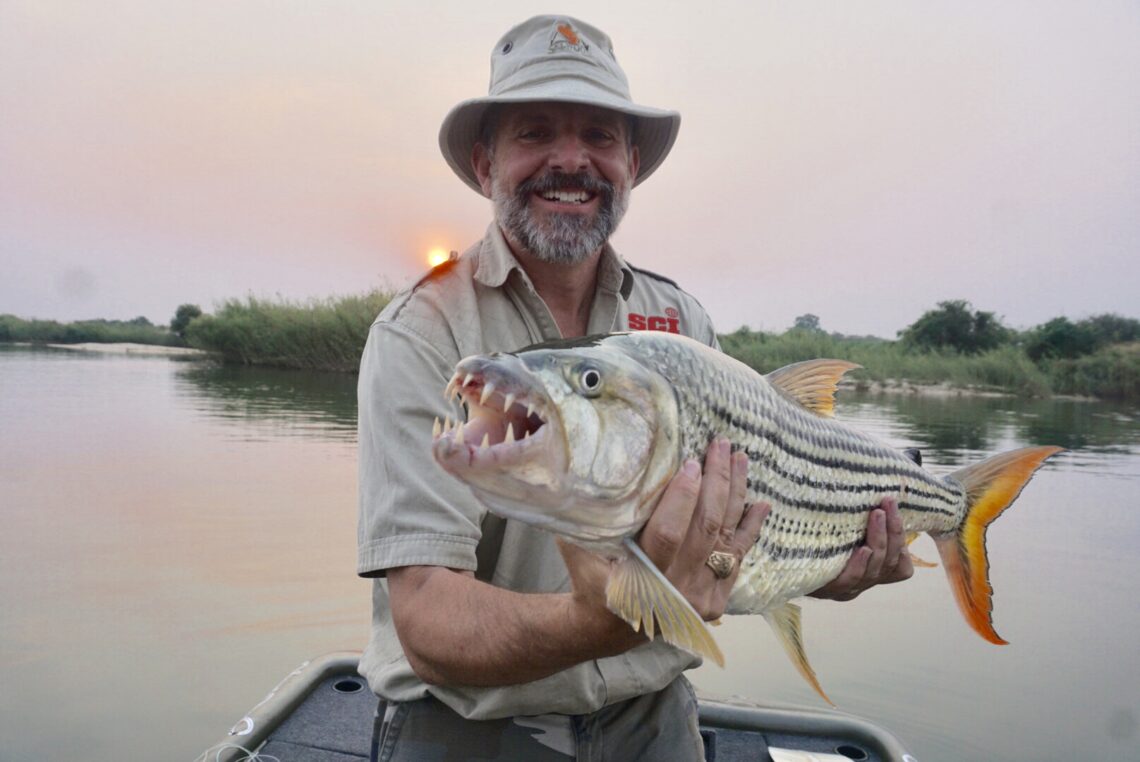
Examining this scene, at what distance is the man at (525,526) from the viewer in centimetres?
188

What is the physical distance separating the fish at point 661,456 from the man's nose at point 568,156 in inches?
39.9

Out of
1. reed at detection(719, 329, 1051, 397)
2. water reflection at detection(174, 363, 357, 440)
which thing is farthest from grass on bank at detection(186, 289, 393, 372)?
reed at detection(719, 329, 1051, 397)

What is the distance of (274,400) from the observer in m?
22.8

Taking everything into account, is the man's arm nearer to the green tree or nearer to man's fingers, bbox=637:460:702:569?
man's fingers, bbox=637:460:702:569

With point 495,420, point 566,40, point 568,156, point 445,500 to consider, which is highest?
point 566,40

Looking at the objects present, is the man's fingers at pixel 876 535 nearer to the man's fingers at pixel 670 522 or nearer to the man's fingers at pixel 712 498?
the man's fingers at pixel 712 498

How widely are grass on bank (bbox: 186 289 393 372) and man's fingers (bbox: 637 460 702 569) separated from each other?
1024 inches

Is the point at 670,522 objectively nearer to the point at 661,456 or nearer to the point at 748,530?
the point at 661,456

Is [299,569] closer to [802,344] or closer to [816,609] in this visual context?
[816,609]

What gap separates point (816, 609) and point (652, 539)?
7382 mm

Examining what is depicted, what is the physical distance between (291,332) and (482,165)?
30.3 meters

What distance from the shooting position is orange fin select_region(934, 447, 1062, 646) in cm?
285

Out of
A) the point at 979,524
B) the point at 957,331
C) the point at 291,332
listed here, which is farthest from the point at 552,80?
the point at 957,331

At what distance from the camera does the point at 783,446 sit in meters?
2.12
